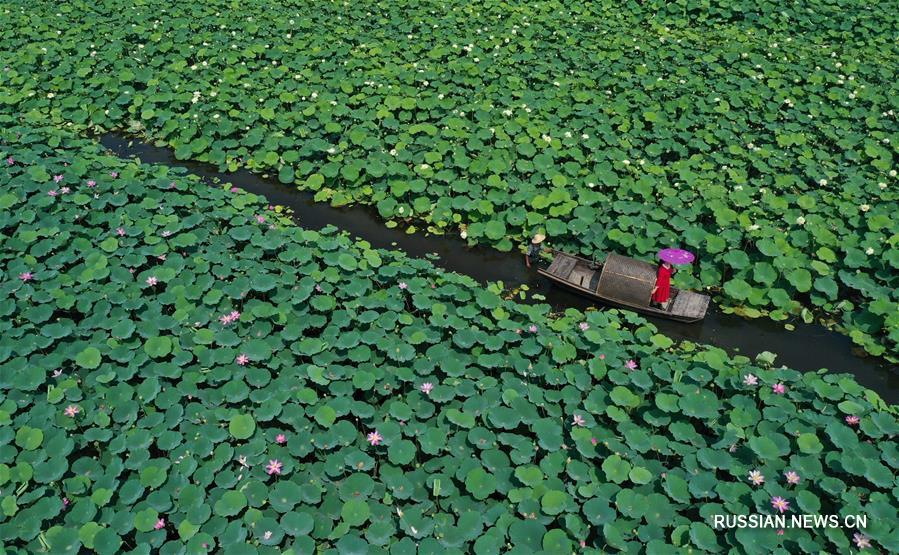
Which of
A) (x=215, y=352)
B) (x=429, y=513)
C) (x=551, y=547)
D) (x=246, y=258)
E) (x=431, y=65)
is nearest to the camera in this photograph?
(x=551, y=547)

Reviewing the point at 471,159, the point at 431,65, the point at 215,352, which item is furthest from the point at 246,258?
the point at 431,65

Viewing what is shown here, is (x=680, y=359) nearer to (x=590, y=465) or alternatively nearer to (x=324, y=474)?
(x=590, y=465)

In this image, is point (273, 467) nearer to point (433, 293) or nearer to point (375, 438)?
point (375, 438)

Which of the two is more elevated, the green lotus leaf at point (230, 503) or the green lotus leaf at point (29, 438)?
the green lotus leaf at point (230, 503)

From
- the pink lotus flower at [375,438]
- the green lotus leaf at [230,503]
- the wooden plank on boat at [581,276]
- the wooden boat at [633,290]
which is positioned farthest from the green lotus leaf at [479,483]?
the wooden plank on boat at [581,276]

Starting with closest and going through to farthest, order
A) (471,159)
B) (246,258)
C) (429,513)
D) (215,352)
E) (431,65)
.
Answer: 1. (429,513)
2. (215,352)
3. (246,258)
4. (471,159)
5. (431,65)

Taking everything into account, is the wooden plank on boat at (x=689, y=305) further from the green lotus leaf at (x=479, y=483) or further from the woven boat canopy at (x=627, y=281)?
the green lotus leaf at (x=479, y=483)

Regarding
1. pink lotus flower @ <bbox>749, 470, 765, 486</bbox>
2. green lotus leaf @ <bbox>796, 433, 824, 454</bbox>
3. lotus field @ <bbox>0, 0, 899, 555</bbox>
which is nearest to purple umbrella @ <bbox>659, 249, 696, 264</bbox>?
lotus field @ <bbox>0, 0, 899, 555</bbox>
